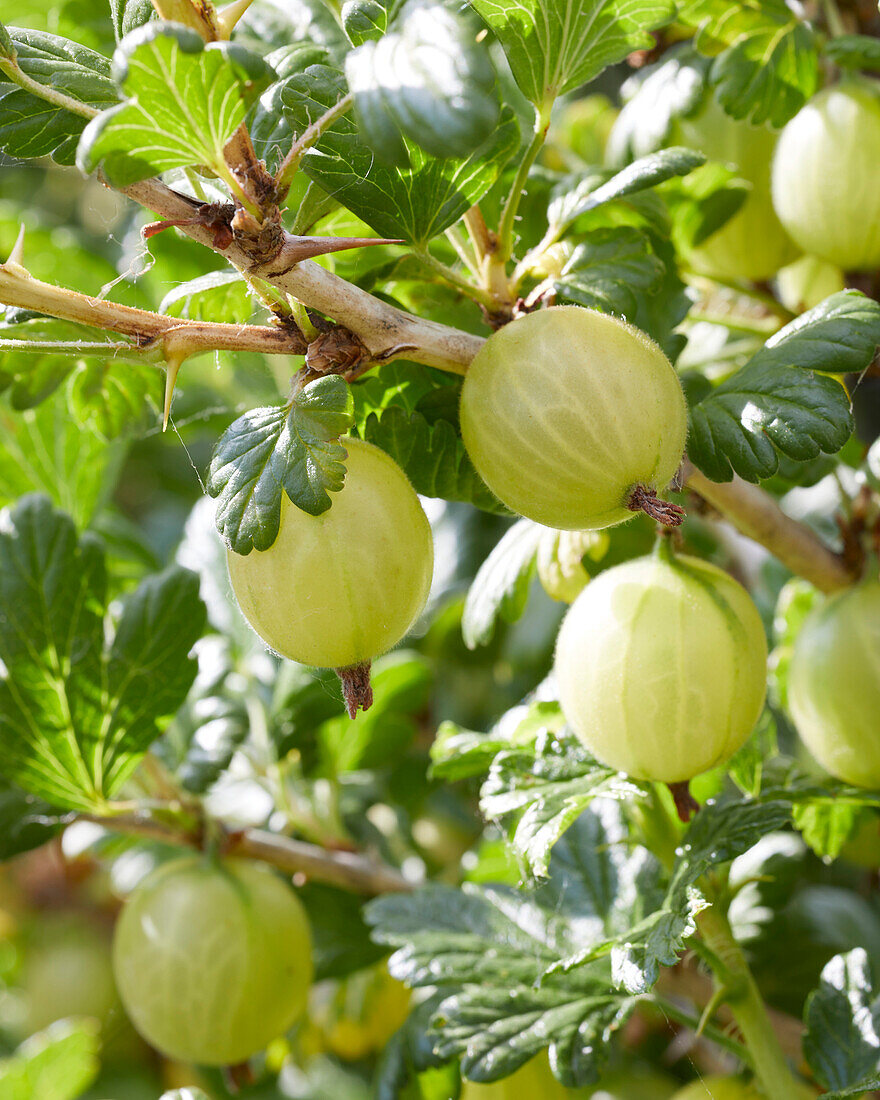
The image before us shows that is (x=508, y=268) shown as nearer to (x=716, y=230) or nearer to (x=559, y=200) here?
(x=559, y=200)

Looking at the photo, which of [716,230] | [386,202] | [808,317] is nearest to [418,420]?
[386,202]

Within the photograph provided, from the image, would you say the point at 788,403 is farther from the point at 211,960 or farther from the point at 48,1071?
the point at 48,1071

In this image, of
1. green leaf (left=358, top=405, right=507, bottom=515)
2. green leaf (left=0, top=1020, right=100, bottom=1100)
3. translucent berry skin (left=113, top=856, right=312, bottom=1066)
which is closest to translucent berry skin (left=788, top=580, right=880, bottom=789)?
green leaf (left=358, top=405, right=507, bottom=515)

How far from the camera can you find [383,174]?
52 cm

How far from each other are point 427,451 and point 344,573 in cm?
15

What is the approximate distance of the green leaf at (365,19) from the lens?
0.49 meters

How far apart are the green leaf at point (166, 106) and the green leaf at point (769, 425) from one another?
286 millimetres

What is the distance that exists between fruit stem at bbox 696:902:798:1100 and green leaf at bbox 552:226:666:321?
38 centimetres

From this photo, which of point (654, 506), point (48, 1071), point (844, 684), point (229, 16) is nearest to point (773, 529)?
point (844, 684)

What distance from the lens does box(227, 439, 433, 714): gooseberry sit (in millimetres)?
487

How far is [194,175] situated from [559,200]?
26 cm

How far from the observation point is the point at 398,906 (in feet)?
2.55

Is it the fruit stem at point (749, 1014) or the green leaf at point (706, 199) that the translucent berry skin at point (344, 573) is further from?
the green leaf at point (706, 199)

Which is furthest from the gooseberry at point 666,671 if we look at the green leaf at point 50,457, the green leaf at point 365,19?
the green leaf at point 50,457
